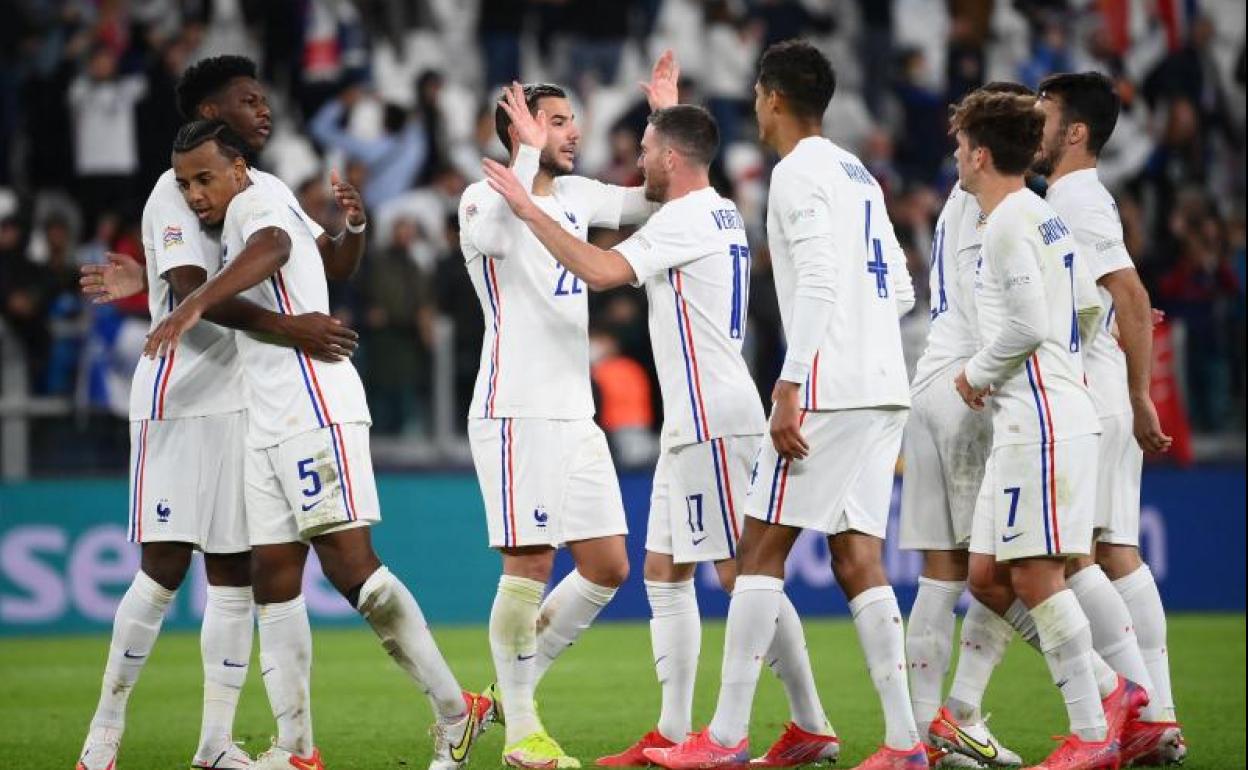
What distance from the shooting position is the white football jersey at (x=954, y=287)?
7.68 m

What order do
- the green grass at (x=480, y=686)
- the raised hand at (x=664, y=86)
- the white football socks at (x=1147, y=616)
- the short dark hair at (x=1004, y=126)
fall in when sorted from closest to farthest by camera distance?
the short dark hair at (x=1004, y=126)
the white football socks at (x=1147, y=616)
the raised hand at (x=664, y=86)
the green grass at (x=480, y=686)

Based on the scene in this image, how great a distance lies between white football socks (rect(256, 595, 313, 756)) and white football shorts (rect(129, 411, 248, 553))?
346 mm

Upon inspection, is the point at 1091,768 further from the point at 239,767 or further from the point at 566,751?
the point at 239,767

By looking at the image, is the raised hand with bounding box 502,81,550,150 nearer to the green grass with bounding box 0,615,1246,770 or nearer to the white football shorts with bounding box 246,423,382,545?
the white football shorts with bounding box 246,423,382,545

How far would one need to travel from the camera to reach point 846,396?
694 centimetres

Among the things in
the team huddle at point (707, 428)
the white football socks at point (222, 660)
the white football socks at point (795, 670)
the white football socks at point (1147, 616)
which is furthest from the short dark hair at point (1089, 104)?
the white football socks at point (222, 660)

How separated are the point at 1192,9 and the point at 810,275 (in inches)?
592

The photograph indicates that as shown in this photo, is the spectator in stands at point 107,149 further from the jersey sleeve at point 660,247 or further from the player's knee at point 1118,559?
the player's knee at point 1118,559

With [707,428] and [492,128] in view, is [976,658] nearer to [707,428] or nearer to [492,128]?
[707,428]

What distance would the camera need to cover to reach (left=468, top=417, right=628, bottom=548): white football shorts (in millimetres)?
7574

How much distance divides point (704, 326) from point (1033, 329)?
1.37 metres

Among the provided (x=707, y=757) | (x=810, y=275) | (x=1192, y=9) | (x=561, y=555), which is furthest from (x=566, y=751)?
(x=1192, y=9)

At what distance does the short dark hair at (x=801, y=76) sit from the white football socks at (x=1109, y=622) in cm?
220

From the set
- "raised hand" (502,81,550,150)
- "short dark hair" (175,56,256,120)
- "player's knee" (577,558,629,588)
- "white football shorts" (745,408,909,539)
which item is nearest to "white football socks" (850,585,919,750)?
"white football shorts" (745,408,909,539)
